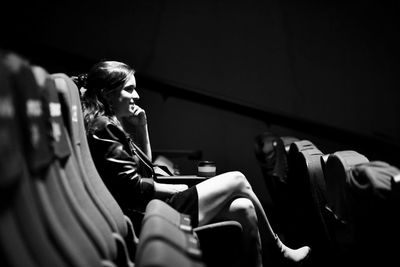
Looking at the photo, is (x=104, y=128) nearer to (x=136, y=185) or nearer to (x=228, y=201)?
(x=136, y=185)

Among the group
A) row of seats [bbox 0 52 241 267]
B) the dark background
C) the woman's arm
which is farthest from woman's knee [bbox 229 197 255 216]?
the dark background

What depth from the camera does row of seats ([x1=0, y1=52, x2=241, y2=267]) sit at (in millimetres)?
484

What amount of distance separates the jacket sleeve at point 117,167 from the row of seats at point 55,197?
177 mm

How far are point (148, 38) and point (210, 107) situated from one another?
19.5 inches

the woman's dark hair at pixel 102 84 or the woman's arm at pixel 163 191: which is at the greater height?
the woman's dark hair at pixel 102 84

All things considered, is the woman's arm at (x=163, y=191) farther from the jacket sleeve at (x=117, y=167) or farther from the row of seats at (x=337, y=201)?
the row of seats at (x=337, y=201)

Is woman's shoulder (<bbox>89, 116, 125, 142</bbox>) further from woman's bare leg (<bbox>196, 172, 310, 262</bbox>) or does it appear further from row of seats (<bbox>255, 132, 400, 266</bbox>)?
row of seats (<bbox>255, 132, 400, 266</bbox>)

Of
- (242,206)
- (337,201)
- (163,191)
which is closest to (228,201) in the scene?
(242,206)

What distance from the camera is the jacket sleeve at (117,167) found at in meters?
1.02

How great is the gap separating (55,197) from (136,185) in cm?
44

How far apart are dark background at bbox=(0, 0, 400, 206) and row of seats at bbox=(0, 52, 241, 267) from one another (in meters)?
1.31

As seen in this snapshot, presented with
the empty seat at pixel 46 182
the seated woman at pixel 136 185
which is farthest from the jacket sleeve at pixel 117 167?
the empty seat at pixel 46 182

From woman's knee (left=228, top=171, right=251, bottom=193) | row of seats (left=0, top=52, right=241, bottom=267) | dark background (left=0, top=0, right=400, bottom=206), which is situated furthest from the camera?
dark background (left=0, top=0, right=400, bottom=206)

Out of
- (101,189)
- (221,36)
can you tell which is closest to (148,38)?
(221,36)
